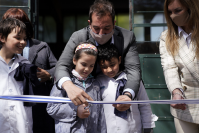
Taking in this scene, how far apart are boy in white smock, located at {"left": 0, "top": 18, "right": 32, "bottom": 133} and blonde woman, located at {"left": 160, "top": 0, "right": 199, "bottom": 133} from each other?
1540 millimetres

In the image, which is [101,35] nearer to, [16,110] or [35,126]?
[16,110]

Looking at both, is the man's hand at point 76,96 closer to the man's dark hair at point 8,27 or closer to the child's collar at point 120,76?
the child's collar at point 120,76

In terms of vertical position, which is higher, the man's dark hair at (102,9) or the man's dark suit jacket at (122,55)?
the man's dark hair at (102,9)

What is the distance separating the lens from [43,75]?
2791 millimetres

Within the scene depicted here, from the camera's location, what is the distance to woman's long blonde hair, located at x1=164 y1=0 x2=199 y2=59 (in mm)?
2389

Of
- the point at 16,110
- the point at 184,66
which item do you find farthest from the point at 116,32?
the point at 16,110

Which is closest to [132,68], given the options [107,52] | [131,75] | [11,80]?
[131,75]

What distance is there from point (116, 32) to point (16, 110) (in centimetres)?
137

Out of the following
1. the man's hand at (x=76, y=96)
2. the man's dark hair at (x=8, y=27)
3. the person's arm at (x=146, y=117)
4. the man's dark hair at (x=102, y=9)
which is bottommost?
the person's arm at (x=146, y=117)

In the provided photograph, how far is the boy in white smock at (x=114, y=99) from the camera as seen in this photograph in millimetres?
2482

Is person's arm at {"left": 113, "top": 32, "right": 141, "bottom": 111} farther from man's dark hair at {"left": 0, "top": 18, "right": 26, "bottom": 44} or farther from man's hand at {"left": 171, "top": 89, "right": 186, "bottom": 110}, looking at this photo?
man's dark hair at {"left": 0, "top": 18, "right": 26, "bottom": 44}

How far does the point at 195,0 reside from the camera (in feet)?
7.90

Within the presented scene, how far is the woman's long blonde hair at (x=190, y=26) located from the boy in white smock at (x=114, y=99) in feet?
1.89

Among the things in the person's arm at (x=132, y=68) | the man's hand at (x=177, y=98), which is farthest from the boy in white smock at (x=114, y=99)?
the man's hand at (x=177, y=98)
